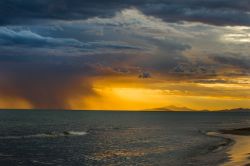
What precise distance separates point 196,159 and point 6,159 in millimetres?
24335

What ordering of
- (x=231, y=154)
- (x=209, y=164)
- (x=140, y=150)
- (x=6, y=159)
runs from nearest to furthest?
(x=209, y=164)
(x=6, y=159)
(x=231, y=154)
(x=140, y=150)

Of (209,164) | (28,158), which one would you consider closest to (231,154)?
(209,164)

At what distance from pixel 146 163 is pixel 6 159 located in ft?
59.0

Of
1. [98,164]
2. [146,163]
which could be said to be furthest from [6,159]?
[146,163]

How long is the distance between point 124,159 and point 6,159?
15074mm

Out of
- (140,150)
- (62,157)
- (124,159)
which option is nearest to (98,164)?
(124,159)

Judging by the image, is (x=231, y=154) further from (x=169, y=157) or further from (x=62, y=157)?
(x=62, y=157)

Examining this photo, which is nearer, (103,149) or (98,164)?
(98,164)

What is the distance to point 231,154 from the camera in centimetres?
5878

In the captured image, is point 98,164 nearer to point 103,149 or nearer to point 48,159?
point 48,159

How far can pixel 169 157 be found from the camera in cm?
5734

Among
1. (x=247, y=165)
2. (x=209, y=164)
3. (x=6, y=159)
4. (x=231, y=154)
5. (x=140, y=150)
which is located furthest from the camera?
(x=140, y=150)

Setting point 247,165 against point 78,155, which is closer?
point 247,165

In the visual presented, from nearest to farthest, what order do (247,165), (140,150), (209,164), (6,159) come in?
(247,165), (209,164), (6,159), (140,150)
